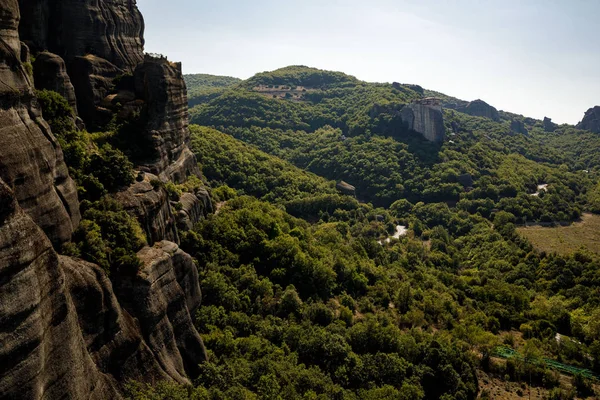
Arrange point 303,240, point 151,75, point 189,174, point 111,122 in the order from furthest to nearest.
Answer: point 303,240 → point 189,174 → point 151,75 → point 111,122

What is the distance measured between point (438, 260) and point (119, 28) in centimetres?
8364

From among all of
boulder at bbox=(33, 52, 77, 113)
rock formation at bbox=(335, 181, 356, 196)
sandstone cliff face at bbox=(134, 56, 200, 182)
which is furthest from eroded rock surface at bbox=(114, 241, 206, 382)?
rock formation at bbox=(335, 181, 356, 196)

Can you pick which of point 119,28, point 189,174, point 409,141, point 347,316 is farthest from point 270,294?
point 409,141

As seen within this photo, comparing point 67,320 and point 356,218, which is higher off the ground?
point 67,320

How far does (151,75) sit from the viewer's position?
1852 inches

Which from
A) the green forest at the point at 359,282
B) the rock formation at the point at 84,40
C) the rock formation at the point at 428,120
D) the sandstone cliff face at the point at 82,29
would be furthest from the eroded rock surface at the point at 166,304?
the rock formation at the point at 428,120

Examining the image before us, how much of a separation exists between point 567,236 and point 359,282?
2758 inches

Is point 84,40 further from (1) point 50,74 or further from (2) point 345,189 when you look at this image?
(2) point 345,189

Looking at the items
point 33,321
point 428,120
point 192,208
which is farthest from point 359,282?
point 428,120

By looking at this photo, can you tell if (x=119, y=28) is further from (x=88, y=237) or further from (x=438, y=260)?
(x=438, y=260)

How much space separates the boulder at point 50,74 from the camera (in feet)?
120

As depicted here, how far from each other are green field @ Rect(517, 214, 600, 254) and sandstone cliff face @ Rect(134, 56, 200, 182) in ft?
280

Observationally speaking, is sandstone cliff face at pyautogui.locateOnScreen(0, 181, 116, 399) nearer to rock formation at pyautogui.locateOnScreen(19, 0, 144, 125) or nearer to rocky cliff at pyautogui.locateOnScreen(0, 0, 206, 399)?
rocky cliff at pyautogui.locateOnScreen(0, 0, 206, 399)

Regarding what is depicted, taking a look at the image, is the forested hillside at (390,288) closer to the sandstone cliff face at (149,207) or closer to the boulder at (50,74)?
the sandstone cliff face at (149,207)
